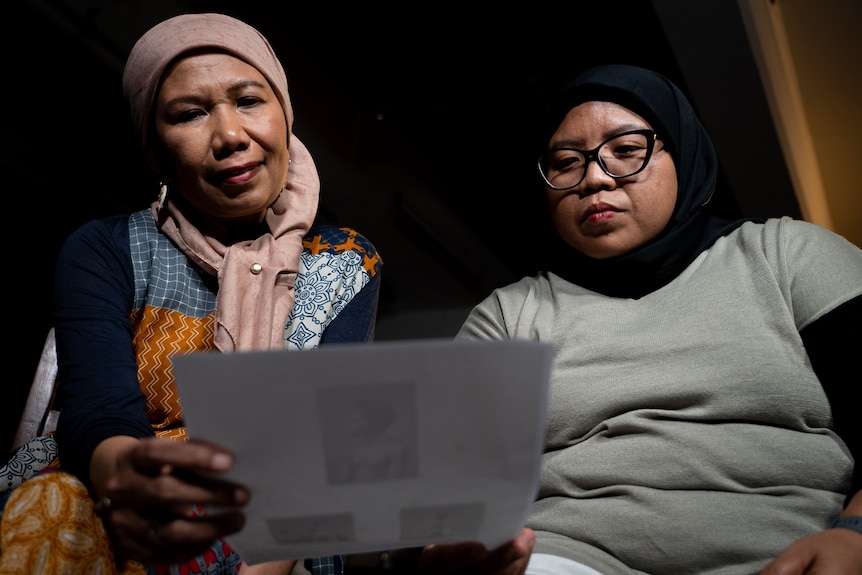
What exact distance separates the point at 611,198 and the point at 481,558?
28.8 inches

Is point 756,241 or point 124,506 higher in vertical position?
point 756,241

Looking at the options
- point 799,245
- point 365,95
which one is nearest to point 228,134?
point 799,245

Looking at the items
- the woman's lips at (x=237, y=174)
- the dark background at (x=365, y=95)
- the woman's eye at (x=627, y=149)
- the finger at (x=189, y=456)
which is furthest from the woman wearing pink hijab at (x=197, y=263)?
the dark background at (x=365, y=95)

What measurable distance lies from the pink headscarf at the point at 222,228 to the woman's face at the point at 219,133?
0.10 ft

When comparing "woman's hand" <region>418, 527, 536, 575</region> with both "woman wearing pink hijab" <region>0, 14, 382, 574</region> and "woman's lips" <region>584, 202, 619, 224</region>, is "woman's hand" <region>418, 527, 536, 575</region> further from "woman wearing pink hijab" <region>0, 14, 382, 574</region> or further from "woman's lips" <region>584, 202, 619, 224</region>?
"woman's lips" <region>584, 202, 619, 224</region>

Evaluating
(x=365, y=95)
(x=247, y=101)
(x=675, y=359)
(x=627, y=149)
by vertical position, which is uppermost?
(x=365, y=95)

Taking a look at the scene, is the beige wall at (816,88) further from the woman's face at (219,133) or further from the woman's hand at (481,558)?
the woman's hand at (481,558)

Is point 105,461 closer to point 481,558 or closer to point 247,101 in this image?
point 481,558

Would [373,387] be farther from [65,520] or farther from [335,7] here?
[335,7]

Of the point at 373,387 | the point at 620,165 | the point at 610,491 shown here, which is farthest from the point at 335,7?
the point at 373,387

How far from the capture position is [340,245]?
4.89 feet

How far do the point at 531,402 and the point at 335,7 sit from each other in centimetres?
236

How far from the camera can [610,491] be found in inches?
45.1

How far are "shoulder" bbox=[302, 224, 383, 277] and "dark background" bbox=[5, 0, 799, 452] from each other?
824 mm
